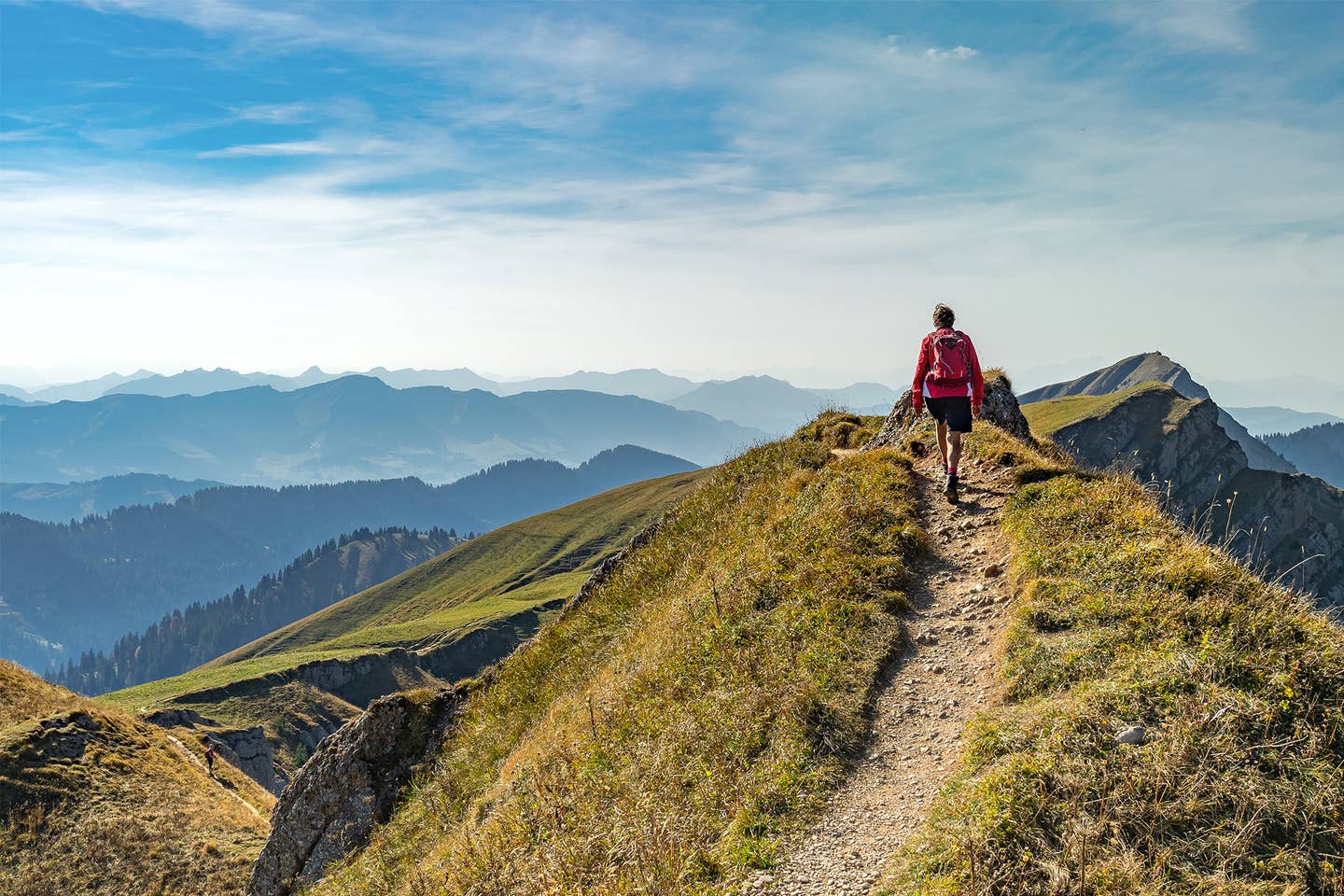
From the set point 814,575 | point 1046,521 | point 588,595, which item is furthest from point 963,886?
point 588,595

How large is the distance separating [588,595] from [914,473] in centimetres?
1040

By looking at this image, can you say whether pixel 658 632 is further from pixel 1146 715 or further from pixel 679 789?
pixel 1146 715

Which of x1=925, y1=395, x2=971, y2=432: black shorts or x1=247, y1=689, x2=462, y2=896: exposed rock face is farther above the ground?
x1=925, y1=395, x2=971, y2=432: black shorts

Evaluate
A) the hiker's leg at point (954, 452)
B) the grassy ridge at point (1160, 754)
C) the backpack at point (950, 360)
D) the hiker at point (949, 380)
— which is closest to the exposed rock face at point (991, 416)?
the hiker's leg at point (954, 452)

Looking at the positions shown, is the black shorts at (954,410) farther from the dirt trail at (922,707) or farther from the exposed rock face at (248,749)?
the exposed rock face at (248,749)

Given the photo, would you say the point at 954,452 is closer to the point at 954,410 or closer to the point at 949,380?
the point at 954,410

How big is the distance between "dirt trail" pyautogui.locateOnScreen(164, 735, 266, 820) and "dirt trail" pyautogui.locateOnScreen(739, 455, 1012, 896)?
4074cm

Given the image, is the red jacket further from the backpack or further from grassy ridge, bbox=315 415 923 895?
grassy ridge, bbox=315 415 923 895

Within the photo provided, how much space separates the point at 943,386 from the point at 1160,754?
9527mm

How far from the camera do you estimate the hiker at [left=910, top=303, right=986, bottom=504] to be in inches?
606

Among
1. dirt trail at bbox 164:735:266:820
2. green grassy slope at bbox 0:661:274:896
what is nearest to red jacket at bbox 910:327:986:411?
green grassy slope at bbox 0:661:274:896

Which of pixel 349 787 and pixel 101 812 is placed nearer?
pixel 349 787

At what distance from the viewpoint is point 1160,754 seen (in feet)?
22.9

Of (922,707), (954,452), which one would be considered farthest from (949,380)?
(922,707)
